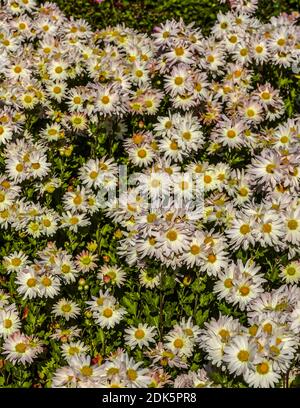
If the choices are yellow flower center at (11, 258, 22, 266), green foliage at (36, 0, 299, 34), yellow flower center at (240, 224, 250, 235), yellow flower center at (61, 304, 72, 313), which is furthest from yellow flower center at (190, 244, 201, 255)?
green foliage at (36, 0, 299, 34)

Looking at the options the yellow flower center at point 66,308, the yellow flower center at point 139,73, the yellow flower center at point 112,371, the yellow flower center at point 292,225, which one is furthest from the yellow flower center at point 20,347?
the yellow flower center at point 139,73

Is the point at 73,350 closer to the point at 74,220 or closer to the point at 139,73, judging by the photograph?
the point at 74,220

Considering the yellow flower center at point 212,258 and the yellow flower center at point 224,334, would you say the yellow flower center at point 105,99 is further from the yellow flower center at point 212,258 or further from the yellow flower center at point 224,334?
the yellow flower center at point 224,334

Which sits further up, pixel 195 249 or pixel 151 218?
pixel 151 218

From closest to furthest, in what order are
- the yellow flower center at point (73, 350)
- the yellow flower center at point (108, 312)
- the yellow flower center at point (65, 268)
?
the yellow flower center at point (73, 350) < the yellow flower center at point (108, 312) < the yellow flower center at point (65, 268)

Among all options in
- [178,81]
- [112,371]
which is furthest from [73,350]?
[178,81]

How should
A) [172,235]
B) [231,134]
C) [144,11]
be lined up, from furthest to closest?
[144,11] < [231,134] < [172,235]
